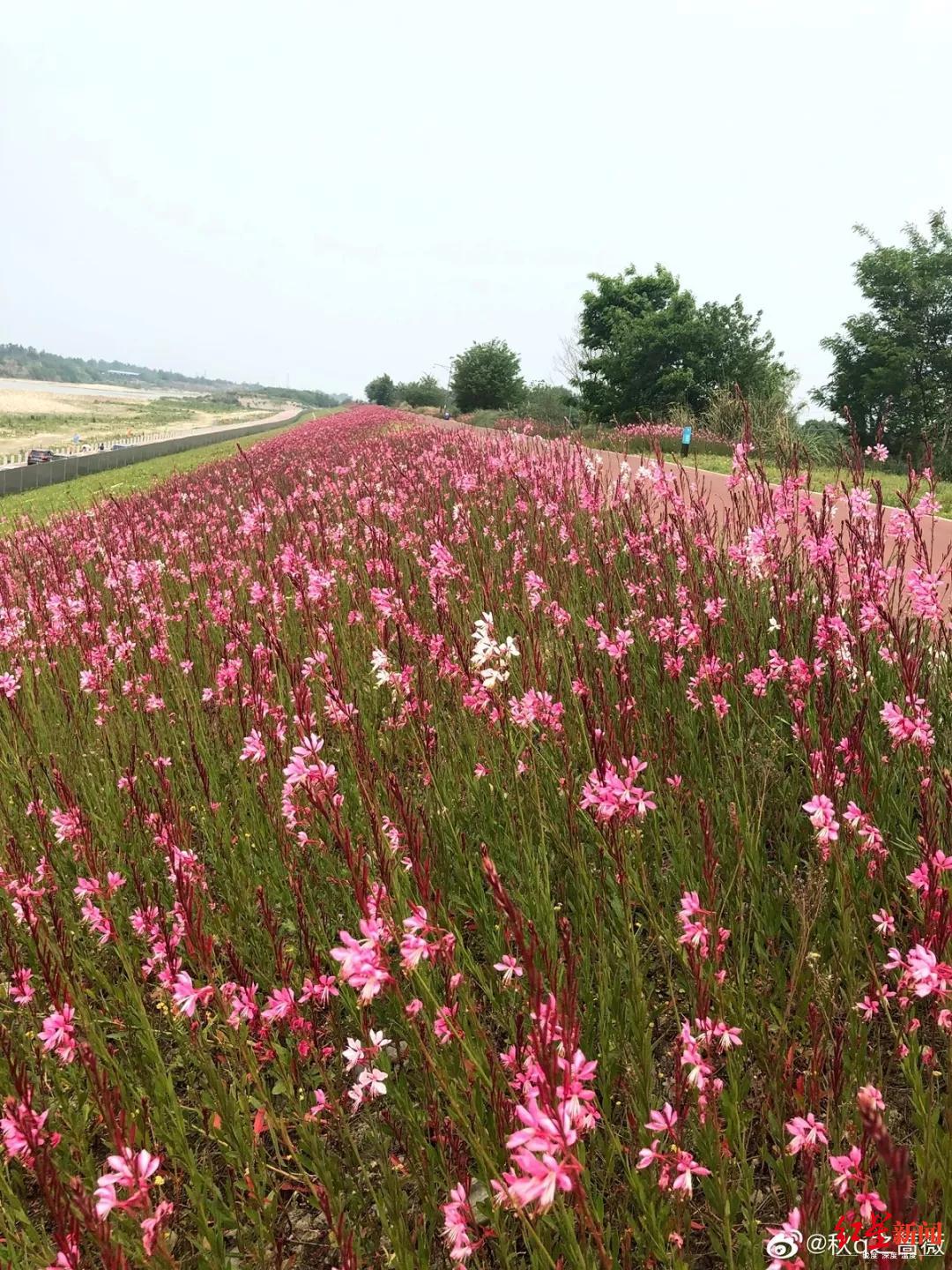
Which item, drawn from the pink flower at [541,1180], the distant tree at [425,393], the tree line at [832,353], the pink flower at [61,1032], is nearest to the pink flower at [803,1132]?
the pink flower at [541,1180]

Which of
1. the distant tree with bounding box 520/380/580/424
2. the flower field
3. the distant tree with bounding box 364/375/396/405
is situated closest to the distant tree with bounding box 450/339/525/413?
the distant tree with bounding box 520/380/580/424

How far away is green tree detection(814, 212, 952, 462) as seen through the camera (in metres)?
33.2

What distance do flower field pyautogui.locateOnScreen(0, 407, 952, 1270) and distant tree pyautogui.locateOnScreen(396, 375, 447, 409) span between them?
242 ft

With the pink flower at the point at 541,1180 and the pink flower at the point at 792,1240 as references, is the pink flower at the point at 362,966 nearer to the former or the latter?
the pink flower at the point at 541,1180

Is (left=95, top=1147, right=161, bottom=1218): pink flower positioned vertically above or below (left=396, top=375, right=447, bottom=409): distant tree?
below

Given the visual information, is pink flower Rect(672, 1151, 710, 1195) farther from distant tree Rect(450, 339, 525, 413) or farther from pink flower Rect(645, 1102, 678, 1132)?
distant tree Rect(450, 339, 525, 413)

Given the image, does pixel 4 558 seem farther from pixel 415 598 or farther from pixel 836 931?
pixel 836 931

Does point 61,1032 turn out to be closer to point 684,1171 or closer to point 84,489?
point 684,1171

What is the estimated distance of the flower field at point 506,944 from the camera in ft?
4.47

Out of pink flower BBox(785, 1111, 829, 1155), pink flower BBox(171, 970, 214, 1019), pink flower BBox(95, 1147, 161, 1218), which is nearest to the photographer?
pink flower BBox(95, 1147, 161, 1218)

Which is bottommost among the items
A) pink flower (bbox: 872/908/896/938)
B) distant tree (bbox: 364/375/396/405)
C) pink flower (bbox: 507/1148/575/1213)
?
pink flower (bbox: 872/908/896/938)

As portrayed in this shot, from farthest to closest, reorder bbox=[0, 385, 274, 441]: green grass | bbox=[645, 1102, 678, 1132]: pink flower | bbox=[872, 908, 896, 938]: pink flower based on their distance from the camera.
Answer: bbox=[0, 385, 274, 441]: green grass, bbox=[872, 908, 896, 938]: pink flower, bbox=[645, 1102, 678, 1132]: pink flower

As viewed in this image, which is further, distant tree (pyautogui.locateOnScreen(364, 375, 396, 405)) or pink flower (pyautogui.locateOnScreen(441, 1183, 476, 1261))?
distant tree (pyautogui.locateOnScreen(364, 375, 396, 405))

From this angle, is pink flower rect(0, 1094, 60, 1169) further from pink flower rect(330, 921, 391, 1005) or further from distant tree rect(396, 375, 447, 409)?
distant tree rect(396, 375, 447, 409)
